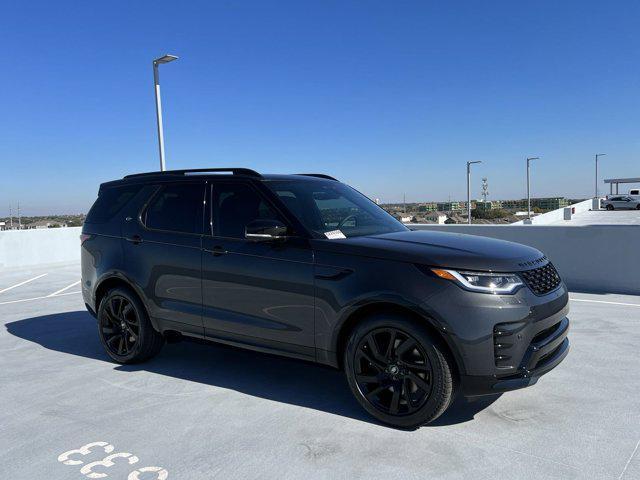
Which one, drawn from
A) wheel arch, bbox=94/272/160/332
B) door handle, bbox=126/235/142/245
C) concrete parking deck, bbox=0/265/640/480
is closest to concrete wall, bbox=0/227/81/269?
concrete parking deck, bbox=0/265/640/480

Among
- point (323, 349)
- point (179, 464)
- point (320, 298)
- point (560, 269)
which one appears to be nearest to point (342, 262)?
point (320, 298)

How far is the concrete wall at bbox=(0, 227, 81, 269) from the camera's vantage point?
53.5ft

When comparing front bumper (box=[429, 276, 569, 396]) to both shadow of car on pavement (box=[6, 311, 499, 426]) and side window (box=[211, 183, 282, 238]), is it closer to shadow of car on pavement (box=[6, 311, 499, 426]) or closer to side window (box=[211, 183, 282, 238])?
shadow of car on pavement (box=[6, 311, 499, 426])

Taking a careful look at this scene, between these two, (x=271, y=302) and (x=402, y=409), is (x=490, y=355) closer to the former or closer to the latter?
(x=402, y=409)

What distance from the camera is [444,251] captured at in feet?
12.2

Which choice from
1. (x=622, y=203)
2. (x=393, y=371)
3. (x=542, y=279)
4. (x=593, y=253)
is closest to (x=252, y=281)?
(x=393, y=371)

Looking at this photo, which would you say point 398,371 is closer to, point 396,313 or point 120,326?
point 396,313

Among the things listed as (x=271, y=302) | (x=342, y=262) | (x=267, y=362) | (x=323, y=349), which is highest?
(x=342, y=262)

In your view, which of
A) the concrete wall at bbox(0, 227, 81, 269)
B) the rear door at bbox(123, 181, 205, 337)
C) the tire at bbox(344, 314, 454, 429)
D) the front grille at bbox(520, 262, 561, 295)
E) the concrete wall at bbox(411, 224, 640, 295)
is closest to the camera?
the tire at bbox(344, 314, 454, 429)

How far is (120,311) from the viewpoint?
213 inches

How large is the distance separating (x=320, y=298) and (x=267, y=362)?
5.62 feet

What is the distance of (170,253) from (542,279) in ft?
10.5

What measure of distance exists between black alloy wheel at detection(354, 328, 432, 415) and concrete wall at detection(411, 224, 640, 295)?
537 cm

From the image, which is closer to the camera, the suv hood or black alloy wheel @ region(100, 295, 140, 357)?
the suv hood
